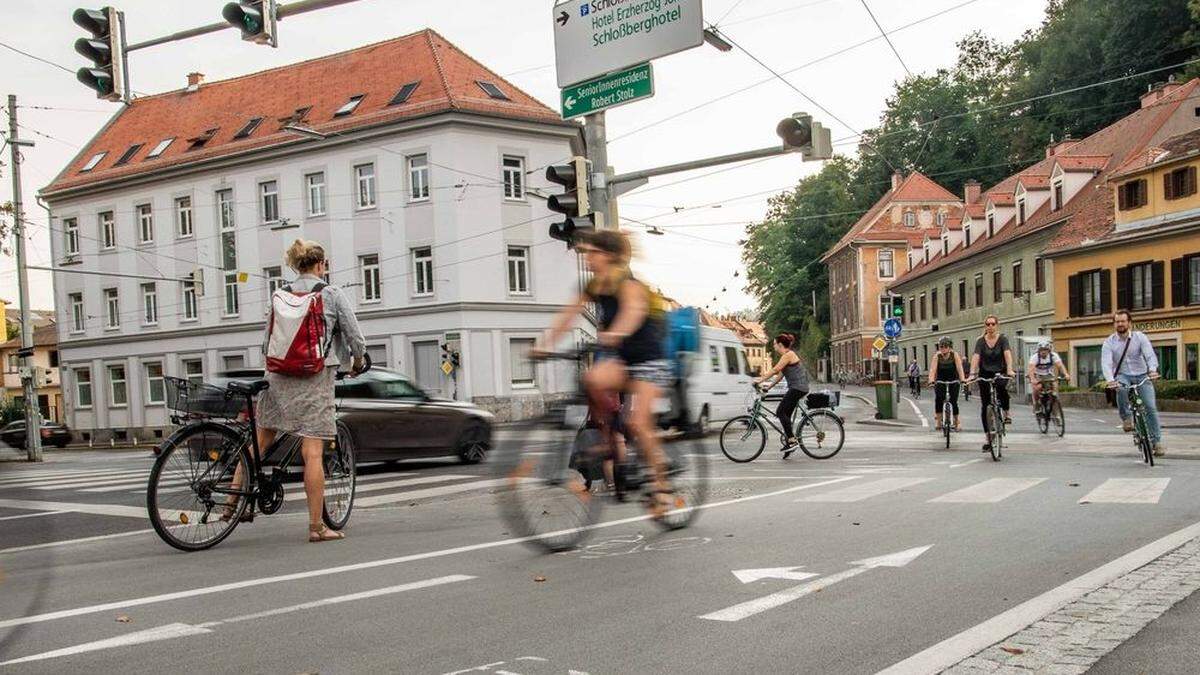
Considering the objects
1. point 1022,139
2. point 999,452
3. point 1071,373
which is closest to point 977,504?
point 999,452

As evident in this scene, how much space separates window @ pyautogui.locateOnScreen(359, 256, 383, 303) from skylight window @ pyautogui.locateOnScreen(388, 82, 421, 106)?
575cm

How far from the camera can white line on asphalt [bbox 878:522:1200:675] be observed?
3.62m

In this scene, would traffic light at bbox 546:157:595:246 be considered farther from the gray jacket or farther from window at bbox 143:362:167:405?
window at bbox 143:362:167:405

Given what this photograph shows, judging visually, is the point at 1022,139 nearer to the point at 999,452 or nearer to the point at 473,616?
the point at 999,452

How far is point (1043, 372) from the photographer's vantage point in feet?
64.0

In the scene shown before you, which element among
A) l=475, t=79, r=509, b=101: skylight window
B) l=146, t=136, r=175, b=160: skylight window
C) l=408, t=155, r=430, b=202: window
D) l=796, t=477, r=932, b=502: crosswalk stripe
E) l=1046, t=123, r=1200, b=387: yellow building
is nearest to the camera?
l=796, t=477, r=932, b=502: crosswalk stripe

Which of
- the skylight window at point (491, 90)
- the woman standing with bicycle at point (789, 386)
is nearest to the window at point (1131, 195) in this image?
the skylight window at point (491, 90)

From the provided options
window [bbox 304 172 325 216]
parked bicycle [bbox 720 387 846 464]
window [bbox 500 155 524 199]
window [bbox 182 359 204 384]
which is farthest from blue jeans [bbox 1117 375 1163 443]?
window [bbox 182 359 204 384]

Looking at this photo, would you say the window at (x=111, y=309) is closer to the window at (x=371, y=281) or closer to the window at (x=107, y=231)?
the window at (x=107, y=231)

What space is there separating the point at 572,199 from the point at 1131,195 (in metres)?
32.9

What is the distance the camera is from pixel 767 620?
14.1 feet

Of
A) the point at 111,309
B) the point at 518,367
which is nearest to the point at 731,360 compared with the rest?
the point at 518,367

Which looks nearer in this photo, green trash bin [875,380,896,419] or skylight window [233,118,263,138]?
green trash bin [875,380,896,419]

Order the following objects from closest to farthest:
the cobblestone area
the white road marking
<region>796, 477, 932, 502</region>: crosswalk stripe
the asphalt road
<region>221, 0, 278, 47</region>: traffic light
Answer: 1. the cobblestone area
2. the asphalt road
3. the white road marking
4. <region>796, 477, 932, 502</region>: crosswalk stripe
5. <region>221, 0, 278, 47</region>: traffic light
